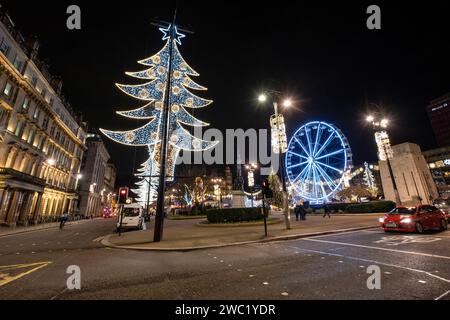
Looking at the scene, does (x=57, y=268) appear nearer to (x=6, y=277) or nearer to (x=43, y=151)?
(x=6, y=277)

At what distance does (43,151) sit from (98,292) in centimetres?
4329

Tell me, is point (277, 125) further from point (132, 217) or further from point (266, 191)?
point (132, 217)

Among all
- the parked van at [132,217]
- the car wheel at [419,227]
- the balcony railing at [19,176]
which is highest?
the balcony railing at [19,176]

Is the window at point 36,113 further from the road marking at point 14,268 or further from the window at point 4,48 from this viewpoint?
the road marking at point 14,268

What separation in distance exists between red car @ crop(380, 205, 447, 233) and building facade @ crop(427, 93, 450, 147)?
580 ft

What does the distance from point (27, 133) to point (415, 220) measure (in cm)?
4503

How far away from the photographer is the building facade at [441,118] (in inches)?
5300

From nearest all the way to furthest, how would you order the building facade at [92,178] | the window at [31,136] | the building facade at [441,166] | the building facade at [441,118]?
the window at [31,136]
the building facade at [92,178]
the building facade at [441,166]
the building facade at [441,118]

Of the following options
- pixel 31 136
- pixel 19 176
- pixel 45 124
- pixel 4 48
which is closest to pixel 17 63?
pixel 4 48

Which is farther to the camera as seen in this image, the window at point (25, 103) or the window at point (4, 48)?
the window at point (25, 103)

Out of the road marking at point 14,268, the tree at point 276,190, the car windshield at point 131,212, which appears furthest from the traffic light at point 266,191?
the tree at point 276,190

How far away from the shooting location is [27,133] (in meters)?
32.2

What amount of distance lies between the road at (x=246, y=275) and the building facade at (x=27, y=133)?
28.7 metres
